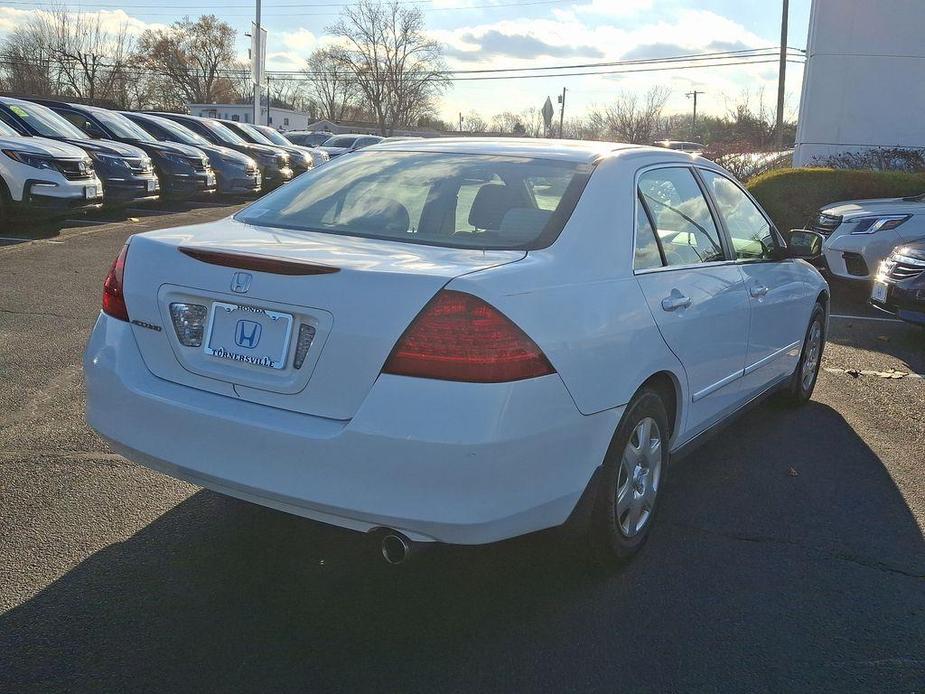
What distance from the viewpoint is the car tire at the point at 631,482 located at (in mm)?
3170

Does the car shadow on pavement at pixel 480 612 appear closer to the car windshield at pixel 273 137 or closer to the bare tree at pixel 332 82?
the car windshield at pixel 273 137

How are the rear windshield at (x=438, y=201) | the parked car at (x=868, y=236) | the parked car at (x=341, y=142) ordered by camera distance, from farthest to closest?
the parked car at (x=341, y=142) → the parked car at (x=868, y=236) → the rear windshield at (x=438, y=201)

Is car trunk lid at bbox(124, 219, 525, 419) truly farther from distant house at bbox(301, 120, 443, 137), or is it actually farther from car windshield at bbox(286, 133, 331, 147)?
distant house at bbox(301, 120, 443, 137)

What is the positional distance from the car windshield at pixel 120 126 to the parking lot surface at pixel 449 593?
38.5 feet

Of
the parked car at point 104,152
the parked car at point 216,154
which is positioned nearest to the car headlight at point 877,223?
the parked car at point 104,152

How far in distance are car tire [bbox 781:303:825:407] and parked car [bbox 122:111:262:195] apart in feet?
45.9

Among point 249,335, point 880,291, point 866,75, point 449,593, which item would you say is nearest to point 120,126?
point 880,291

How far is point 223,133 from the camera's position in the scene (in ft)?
66.8

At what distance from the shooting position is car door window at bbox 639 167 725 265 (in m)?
3.76

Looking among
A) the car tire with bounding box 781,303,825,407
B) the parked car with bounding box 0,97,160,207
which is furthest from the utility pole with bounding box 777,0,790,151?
the car tire with bounding box 781,303,825,407

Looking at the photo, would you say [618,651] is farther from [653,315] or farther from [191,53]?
[191,53]

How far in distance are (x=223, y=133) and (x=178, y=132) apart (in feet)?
7.98

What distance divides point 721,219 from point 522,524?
2.31 m

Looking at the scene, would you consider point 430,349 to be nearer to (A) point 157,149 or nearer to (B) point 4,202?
(B) point 4,202
